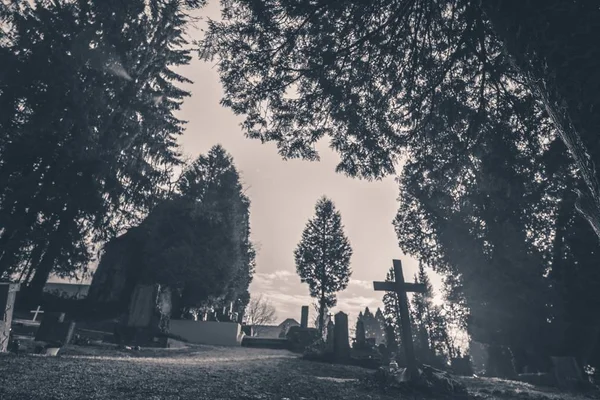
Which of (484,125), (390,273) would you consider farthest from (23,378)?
(390,273)

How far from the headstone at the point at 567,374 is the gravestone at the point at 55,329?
15631mm

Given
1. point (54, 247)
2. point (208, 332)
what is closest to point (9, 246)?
point (54, 247)

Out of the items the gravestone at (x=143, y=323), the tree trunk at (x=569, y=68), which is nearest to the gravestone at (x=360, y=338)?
the gravestone at (x=143, y=323)

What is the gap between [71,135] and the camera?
12211 mm

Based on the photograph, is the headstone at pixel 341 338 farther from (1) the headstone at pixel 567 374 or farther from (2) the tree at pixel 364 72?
(2) the tree at pixel 364 72

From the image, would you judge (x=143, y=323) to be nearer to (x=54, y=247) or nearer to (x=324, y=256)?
(x=54, y=247)

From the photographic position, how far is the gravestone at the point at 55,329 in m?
8.09

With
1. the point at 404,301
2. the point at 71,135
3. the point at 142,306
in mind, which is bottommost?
the point at 142,306

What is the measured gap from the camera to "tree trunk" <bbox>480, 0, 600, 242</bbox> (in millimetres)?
1786

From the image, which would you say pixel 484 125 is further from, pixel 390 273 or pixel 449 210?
pixel 390 273

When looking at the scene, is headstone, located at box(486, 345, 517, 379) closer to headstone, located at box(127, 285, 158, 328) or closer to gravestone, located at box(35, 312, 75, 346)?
headstone, located at box(127, 285, 158, 328)

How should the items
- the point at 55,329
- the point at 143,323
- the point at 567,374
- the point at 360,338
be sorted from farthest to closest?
the point at 360,338
the point at 143,323
the point at 567,374
the point at 55,329

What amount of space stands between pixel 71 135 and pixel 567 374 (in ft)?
68.2

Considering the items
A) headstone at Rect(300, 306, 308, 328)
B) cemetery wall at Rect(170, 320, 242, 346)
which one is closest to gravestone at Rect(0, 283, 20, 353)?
cemetery wall at Rect(170, 320, 242, 346)
